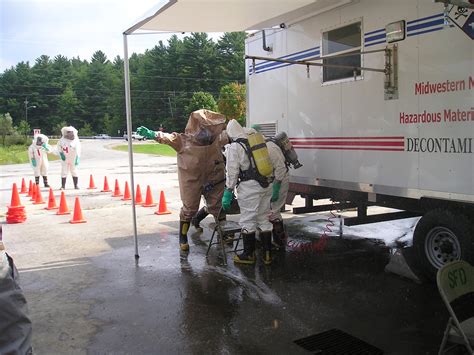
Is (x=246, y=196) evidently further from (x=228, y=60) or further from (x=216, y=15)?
(x=228, y=60)

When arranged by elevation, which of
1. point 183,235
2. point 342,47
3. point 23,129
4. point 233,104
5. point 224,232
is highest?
point 233,104

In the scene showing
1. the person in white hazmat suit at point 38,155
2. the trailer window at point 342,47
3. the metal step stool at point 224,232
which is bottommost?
the metal step stool at point 224,232

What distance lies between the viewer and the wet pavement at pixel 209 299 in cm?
394

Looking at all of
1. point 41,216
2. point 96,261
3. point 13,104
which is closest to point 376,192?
point 96,261

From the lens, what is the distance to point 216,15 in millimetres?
6559

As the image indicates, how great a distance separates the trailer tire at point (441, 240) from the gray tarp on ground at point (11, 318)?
3.91 metres

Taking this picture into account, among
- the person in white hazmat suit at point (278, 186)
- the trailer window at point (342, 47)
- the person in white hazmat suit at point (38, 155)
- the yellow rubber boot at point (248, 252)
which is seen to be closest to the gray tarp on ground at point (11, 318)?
the yellow rubber boot at point (248, 252)

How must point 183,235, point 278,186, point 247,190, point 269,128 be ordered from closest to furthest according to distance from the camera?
point 247,190 < point 278,186 < point 183,235 < point 269,128

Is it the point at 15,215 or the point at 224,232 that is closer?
the point at 224,232

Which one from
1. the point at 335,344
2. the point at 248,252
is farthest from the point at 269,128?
the point at 335,344

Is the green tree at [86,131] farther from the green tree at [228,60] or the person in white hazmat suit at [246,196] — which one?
the person in white hazmat suit at [246,196]

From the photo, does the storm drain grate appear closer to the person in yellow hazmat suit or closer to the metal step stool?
the person in yellow hazmat suit

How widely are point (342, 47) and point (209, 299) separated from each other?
3.48 meters

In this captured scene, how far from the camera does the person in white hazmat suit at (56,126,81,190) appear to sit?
14773mm
